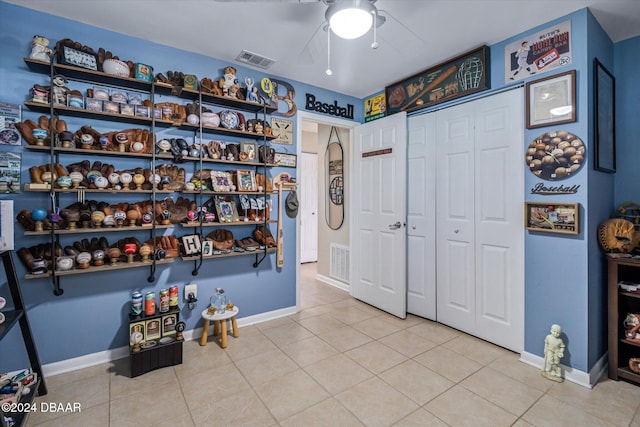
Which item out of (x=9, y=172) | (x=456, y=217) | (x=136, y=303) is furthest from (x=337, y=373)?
(x=9, y=172)

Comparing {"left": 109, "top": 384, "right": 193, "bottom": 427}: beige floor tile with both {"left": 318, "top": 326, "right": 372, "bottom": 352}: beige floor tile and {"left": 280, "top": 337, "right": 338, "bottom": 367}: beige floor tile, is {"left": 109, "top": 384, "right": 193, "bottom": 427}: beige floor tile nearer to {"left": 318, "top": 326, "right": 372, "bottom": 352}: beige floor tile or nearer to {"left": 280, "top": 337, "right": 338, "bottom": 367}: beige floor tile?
{"left": 280, "top": 337, "right": 338, "bottom": 367}: beige floor tile

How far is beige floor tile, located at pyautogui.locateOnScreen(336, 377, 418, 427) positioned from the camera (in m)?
1.71

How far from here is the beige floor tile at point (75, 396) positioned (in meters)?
1.74

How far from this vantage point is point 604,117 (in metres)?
2.17

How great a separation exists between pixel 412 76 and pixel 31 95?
10.3 ft

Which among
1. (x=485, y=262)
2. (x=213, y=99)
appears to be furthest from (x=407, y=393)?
(x=213, y=99)

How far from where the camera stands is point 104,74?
6.97ft

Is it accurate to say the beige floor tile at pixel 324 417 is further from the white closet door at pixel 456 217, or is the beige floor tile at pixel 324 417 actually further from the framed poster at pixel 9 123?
the framed poster at pixel 9 123

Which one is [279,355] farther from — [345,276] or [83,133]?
[83,133]

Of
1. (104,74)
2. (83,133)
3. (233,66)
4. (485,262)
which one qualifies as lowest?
(485,262)

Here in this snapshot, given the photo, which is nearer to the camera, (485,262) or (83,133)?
(83,133)

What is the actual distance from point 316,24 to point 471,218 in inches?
80.0

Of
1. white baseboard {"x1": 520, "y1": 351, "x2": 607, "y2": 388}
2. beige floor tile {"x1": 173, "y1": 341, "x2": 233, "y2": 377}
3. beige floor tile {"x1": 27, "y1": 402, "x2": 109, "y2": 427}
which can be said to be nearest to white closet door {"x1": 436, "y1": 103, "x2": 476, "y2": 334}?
white baseboard {"x1": 520, "y1": 351, "x2": 607, "y2": 388}

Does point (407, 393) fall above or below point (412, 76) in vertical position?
below
